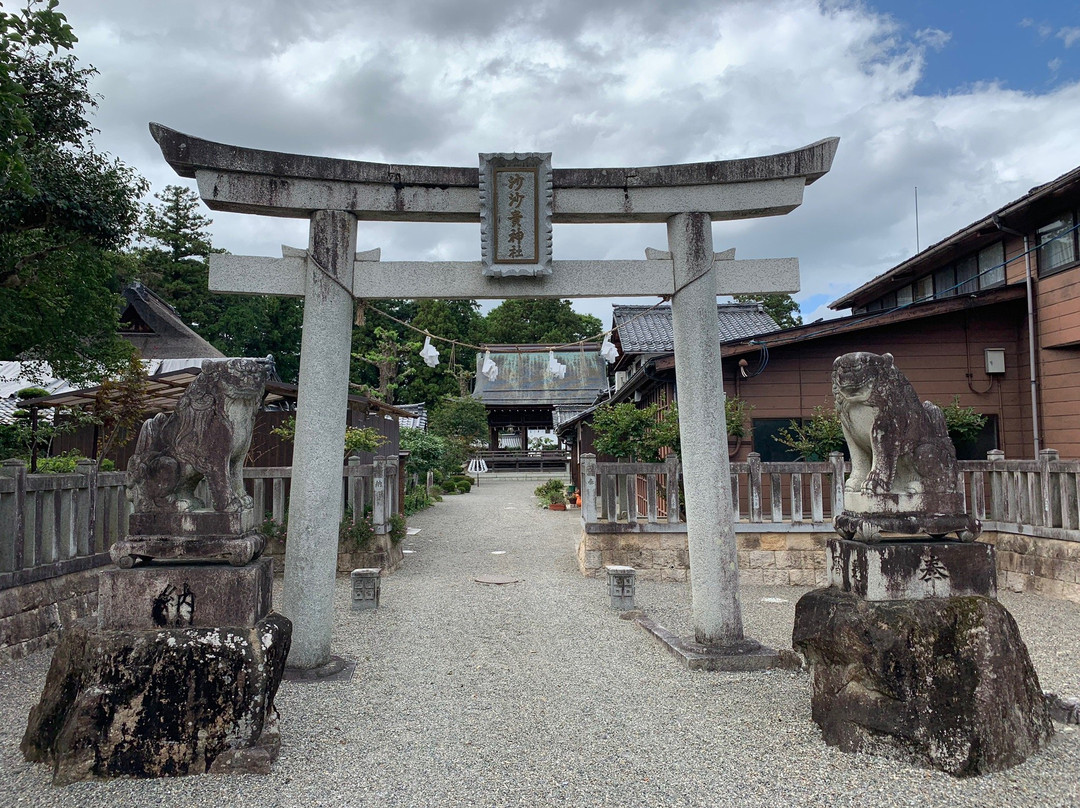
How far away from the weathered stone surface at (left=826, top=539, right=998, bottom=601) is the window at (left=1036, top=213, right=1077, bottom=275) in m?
8.99

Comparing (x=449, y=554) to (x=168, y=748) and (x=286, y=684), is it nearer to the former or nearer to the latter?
(x=286, y=684)

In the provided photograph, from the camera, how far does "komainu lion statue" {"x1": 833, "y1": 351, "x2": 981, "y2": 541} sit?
417 cm

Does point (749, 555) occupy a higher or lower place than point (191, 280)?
lower

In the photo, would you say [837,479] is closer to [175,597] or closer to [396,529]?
[396,529]

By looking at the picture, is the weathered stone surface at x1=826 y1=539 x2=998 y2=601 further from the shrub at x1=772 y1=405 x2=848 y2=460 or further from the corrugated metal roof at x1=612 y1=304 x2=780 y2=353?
the corrugated metal roof at x1=612 y1=304 x2=780 y2=353

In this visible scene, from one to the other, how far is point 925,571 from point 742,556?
550cm

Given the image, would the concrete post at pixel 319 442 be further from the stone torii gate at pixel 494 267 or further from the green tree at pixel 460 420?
the green tree at pixel 460 420

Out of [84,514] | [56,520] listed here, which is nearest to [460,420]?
[84,514]

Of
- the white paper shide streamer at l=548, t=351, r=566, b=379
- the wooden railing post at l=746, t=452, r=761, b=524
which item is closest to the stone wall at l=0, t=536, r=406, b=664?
the wooden railing post at l=746, t=452, r=761, b=524

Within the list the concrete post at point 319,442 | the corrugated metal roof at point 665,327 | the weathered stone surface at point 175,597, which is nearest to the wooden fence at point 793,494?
the concrete post at point 319,442

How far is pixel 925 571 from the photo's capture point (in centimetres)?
404

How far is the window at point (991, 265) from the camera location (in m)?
12.0

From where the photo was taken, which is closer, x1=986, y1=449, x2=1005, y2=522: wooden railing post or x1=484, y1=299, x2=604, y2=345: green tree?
x1=986, y1=449, x2=1005, y2=522: wooden railing post

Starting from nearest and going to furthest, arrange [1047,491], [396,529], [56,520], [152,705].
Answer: [152,705] → [56,520] → [1047,491] → [396,529]
